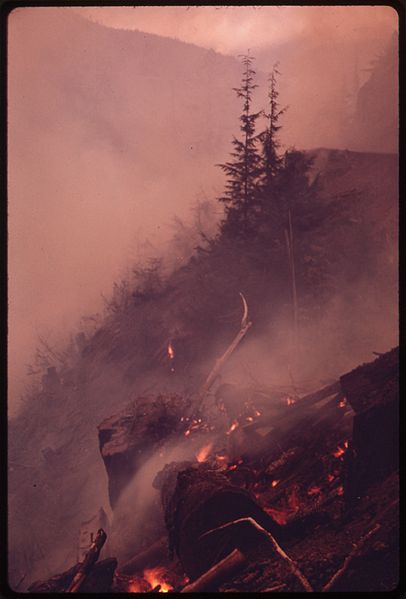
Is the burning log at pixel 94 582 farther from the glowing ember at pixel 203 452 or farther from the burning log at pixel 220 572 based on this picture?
the glowing ember at pixel 203 452

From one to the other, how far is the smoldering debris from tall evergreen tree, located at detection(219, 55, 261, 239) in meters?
5.12

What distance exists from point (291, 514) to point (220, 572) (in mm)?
1257

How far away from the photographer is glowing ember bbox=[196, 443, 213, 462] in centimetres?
702

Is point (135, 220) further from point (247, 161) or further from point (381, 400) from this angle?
point (381, 400)

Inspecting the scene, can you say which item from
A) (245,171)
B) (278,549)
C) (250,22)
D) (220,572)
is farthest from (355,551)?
(250,22)

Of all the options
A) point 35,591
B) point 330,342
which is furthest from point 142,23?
point 35,591

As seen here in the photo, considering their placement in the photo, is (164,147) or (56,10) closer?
(56,10)

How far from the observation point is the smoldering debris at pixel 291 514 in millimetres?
4895

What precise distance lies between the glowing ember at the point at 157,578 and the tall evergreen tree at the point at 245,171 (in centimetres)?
749

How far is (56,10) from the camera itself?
19.3 feet

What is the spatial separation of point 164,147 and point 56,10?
127 inches

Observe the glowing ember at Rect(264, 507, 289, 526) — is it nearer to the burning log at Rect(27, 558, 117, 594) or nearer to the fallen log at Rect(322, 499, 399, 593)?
the fallen log at Rect(322, 499, 399, 593)

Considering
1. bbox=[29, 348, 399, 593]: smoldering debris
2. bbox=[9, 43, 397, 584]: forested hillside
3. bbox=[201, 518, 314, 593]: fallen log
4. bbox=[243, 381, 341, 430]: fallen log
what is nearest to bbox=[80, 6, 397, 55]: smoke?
bbox=[9, 43, 397, 584]: forested hillside

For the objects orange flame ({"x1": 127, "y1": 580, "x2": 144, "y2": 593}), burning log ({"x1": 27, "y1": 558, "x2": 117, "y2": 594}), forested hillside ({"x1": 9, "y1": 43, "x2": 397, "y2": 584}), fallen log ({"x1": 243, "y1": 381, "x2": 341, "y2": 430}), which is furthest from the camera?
forested hillside ({"x1": 9, "y1": 43, "x2": 397, "y2": 584})
